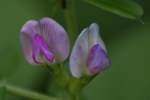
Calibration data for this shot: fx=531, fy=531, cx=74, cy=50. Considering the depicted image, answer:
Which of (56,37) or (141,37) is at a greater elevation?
(56,37)

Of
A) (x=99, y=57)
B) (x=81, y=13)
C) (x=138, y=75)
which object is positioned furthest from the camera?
(x=81, y=13)

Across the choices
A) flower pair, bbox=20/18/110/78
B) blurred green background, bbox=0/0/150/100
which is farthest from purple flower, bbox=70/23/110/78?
blurred green background, bbox=0/0/150/100

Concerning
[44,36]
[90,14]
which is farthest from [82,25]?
[44,36]

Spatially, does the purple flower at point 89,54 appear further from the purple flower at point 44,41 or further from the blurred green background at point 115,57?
the blurred green background at point 115,57

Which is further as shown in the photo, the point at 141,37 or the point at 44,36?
the point at 141,37

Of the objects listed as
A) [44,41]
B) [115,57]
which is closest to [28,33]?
[44,41]

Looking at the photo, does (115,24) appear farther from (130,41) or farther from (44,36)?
(44,36)

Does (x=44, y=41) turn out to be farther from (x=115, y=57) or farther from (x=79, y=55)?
(x=115, y=57)
